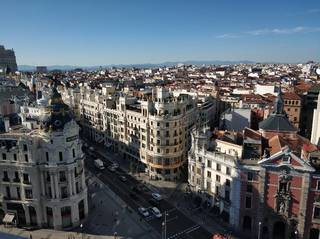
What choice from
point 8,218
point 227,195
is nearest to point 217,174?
point 227,195

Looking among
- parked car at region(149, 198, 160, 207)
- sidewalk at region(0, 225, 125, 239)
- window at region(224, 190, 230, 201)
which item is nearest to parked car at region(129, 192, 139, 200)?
parked car at region(149, 198, 160, 207)

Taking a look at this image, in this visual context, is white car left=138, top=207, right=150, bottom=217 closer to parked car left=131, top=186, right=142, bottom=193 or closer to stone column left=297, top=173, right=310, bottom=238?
parked car left=131, top=186, right=142, bottom=193

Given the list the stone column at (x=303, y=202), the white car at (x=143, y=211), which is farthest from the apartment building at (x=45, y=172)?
the stone column at (x=303, y=202)

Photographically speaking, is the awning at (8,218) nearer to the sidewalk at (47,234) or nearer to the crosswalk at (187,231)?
the sidewalk at (47,234)

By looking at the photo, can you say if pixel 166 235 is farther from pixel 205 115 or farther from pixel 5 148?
pixel 205 115

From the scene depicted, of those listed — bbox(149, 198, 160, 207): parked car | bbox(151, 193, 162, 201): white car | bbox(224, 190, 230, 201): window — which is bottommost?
bbox(149, 198, 160, 207): parked car
